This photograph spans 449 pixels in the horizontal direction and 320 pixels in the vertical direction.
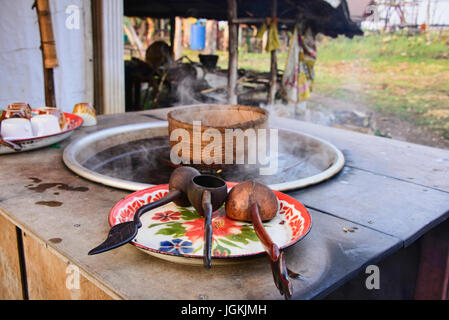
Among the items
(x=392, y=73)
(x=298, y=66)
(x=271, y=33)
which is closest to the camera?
(x=271, y=33)

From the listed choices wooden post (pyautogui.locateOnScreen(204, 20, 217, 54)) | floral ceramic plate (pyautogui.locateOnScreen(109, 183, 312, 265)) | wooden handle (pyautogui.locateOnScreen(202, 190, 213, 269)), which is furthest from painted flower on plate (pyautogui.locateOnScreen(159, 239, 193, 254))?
wooden post (pyautogui.locateOnScreen(204, 20, 217, 54))

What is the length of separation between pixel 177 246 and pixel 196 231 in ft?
0.32

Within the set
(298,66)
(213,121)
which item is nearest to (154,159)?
(213,121)

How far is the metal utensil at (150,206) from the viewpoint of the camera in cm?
93

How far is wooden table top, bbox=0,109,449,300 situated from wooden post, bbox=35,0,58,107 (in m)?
0.47

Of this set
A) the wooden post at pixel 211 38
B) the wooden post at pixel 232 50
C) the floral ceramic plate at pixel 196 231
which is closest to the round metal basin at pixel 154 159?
the floral ceramic plate at pixel 196 231

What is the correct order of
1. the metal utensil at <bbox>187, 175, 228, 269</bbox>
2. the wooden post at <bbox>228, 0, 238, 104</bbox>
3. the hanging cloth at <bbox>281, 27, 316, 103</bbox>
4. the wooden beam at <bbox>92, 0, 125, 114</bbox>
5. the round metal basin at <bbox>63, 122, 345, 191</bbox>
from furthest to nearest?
the hanging cloth at <bbox>281, 27, 316, 103</bbox> < the wooden post at <bbox>228, 0, 238, 104</bbox> < the wooden beam at <bbox>92, 0, 125, 114</bbox> < the round metal basin at <bbox>63, 122, 345, 191</bbox> < the metal utensil at <bbox>187, 175, 228, 269</bbox>

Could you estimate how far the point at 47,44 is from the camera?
7.74ft

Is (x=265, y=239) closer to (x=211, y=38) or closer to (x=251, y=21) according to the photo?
(x=251, y=21)

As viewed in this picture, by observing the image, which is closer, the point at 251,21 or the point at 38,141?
the point at 38,141

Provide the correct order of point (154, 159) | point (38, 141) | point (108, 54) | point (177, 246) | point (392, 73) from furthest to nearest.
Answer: point (392, 73)
point (108, 54)
point (154, 159)
point (38, 141)
point (177, 246)

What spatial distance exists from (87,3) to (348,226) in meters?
3.91

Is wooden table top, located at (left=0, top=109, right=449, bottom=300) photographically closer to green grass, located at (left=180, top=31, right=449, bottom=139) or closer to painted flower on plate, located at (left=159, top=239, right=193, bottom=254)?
painted flower on plate, located at (left=159, top=239, right=193, bottom=254)

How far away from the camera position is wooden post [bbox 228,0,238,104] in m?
6.24
